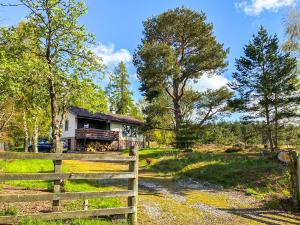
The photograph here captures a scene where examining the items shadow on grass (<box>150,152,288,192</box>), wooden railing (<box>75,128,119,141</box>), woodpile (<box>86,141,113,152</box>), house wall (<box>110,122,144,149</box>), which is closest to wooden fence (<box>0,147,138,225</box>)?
shadow on grass (<box>150,152,288,192</box>)

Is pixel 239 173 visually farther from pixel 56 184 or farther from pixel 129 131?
pixel 129 131

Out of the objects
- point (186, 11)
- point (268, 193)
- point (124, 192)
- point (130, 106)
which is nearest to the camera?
point (124, 192)

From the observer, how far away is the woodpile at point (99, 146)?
47266 millimetres

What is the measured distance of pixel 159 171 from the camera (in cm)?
2327

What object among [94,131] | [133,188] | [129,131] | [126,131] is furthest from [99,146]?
[133,188]

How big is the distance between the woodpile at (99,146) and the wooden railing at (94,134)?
47.0 inches

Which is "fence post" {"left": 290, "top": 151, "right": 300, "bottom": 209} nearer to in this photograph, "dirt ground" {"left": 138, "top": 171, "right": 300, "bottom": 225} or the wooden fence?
"dirt ground" {"left": 138, "top": 171, "right": 300, "bottom": 225}

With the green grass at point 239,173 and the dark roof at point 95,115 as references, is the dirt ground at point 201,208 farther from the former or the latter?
the dark roof at point 95,115

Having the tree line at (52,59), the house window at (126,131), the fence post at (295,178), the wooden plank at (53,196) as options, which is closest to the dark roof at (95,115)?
the house window at (126,131)

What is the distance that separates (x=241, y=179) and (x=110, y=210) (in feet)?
33.7

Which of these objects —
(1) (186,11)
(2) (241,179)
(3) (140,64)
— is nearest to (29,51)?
(2) (241,179)

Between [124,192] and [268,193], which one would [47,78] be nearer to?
[124,192]

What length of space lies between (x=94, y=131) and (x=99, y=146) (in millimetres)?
2568

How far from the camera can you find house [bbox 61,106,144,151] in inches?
1864
